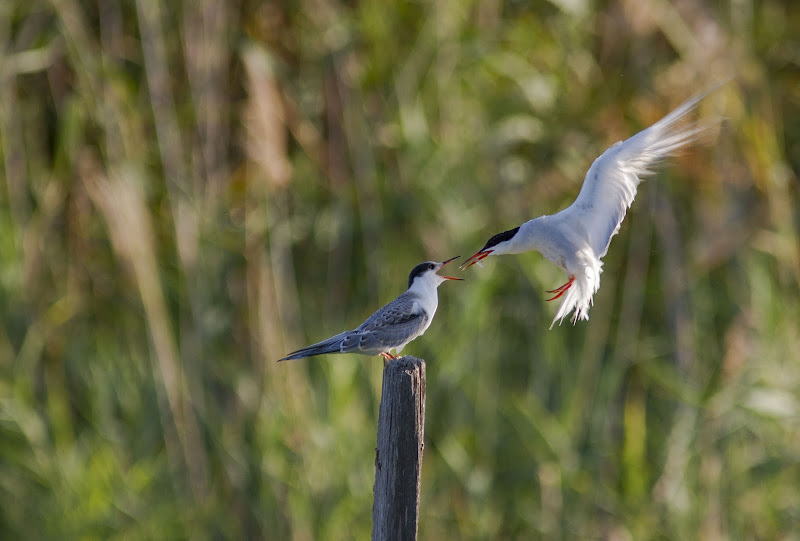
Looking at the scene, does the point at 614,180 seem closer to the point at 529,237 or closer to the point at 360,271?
the point at 529,237

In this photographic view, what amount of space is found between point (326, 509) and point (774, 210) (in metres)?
2.26

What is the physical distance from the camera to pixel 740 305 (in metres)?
4.54

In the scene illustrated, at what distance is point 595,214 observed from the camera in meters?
2.25

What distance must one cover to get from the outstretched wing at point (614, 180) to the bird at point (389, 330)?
15.1 inches

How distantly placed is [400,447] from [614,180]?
2.68 feet

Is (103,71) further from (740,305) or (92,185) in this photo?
(740,305)

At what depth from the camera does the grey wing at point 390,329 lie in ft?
7.75

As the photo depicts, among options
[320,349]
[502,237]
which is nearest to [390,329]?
[320,349]

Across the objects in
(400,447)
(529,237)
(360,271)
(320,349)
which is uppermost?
(360,271)

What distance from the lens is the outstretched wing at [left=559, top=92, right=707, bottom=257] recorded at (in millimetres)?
2225

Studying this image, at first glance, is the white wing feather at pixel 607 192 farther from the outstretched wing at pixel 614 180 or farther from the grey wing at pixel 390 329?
the grey wing at pixel 390 329

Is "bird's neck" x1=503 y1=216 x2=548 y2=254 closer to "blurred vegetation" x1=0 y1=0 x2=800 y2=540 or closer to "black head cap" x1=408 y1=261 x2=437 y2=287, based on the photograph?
"black head cap" x1=408 y1=261 x2=437 y2=287

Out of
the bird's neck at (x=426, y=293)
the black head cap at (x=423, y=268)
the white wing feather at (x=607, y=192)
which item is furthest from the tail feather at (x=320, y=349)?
the white wing feather at (x=607, y=192)

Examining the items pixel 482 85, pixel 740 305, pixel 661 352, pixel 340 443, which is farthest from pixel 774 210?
pixel 340 443
